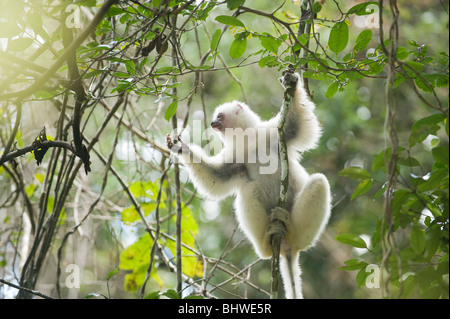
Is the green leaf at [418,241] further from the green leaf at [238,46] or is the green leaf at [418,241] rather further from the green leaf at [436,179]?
the green leaf at [238,46]

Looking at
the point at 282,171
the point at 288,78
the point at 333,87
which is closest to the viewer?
the point at 333,87

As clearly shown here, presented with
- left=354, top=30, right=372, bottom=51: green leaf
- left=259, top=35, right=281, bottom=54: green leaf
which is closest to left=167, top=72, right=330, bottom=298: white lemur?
left=259, top=35, right=281, bottom=54: green leaf

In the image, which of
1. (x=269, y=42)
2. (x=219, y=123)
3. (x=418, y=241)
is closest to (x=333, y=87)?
(x=269, y=42)

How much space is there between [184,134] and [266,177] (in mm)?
1040

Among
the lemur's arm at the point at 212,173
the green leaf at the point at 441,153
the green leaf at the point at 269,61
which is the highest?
the green leaf at the point at 269,61

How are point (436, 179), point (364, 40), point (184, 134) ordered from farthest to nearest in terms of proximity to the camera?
1. point (184, 134)
2. point (364, 40)
3. point (436, 179)

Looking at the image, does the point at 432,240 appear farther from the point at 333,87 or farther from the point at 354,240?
the point at 333,87

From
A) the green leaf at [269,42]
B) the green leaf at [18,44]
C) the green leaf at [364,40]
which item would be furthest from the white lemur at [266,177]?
the green leaf at [18,44]

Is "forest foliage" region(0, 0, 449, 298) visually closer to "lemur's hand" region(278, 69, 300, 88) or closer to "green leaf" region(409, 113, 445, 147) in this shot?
"green leaf" region(409, 113, 445, 147)

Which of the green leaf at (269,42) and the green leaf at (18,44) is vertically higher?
the green leaf at (269,42)

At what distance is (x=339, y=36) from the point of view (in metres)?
3.19

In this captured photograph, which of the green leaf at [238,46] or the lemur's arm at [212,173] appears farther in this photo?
the lemur's arm at [212,173]

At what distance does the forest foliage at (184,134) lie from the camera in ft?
9.40
